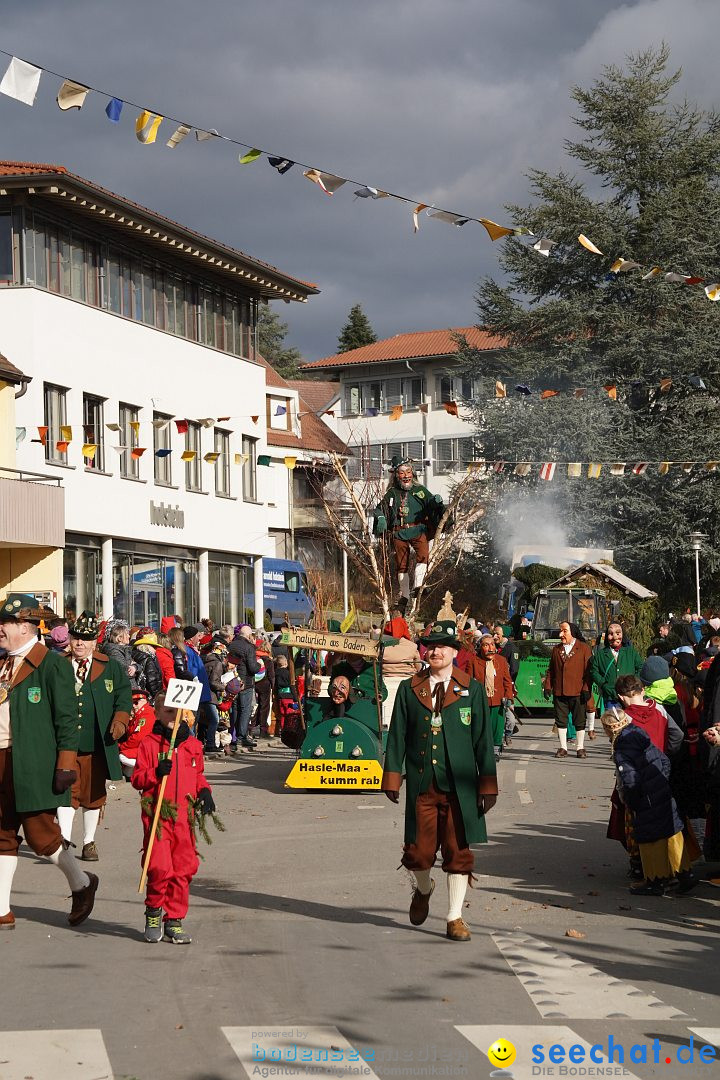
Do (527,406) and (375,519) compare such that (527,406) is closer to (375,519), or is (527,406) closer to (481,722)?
(375,519)

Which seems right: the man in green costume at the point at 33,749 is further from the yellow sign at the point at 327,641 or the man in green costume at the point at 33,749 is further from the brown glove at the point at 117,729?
the yellow sign at the point at 327,641

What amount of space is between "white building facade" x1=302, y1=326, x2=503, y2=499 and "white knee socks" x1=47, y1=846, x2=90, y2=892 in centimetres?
6377

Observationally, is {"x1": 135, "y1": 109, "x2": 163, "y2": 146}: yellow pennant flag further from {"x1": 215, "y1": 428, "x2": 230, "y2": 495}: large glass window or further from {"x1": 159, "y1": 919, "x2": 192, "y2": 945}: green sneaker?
{"x1": 215, "y1": 428, "x2": 230, "y2": 495}: large glass window

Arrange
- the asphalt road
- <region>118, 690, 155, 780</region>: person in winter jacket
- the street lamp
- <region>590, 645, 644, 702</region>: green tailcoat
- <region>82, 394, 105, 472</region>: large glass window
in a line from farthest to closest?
the street lamp
<region>82, 394, 105, 472</region>: large glass window
<region>590, 645, 644, 702</region>: green tailcoat
<region>118, 690, 155, 780</region>: person in winter jacket
the asphalt road

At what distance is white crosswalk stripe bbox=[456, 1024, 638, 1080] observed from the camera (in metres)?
6.03

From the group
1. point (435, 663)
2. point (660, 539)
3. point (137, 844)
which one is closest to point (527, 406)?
point (660, 539)

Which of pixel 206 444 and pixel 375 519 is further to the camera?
pixel 206 444

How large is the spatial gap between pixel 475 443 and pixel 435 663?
→ 4478 centimetres

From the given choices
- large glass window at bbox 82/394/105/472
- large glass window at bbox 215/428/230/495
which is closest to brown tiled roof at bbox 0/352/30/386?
large glass window at bbox 82/394/105/472

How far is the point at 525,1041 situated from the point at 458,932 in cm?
241

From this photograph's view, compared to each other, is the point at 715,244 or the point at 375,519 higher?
the point at 715,244

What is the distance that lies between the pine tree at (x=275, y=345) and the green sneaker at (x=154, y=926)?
3334 inches

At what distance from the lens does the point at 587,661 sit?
22.3 metres

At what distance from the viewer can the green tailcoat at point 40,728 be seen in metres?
8.89
